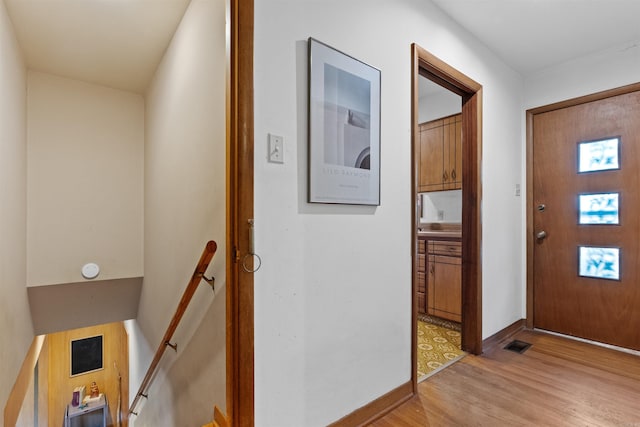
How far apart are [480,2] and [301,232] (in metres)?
1.97

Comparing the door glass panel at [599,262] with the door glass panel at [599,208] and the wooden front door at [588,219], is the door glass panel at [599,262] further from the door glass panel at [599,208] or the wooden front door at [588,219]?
the door glass panel at [599,208]

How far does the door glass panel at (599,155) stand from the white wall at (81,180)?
4313mm

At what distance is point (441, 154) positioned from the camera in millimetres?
3531

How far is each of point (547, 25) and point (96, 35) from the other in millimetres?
3395

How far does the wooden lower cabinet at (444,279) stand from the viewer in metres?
2.97

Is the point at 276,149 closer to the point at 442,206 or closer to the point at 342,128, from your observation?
the point at 342,128

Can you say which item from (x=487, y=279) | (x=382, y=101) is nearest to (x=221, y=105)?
(x=382, y=101)

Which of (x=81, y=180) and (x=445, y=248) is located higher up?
(x=81, y=180)

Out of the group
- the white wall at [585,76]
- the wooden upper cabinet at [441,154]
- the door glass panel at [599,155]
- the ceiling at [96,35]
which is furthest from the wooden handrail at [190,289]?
the white wall at [585,76]

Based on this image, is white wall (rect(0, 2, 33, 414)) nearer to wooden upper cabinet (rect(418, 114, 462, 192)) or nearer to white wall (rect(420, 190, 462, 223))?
wooden upper cabinet (rect(418, 114, 462, 192))

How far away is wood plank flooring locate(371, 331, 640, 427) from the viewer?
1635mm

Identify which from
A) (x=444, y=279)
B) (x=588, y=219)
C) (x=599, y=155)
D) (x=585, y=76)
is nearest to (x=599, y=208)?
(x=588, y=219)

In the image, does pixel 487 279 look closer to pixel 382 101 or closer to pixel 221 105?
pixel 382 101

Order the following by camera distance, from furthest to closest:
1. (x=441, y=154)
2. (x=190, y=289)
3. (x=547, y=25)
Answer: (x=441, y=154) < (x=547, y=25) < (x=190, y=289)
